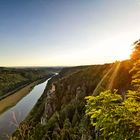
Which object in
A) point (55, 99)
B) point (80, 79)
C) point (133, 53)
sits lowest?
point (55, 99)

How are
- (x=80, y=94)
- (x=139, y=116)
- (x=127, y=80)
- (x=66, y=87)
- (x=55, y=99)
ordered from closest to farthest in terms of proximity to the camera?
(x=139, y=116) < (x=127, y=80) < (x=80, y=94) < (x=55, y=99) < (x=66, y=87)

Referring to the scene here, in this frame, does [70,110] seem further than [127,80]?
Yes

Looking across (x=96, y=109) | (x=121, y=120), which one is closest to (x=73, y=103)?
(x=96, y=109)

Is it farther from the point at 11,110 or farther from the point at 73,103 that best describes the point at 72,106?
the point at 11,110

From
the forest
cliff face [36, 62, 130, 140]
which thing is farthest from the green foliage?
cliff face [36, 62, 130, 140]

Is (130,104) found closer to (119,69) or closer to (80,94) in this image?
(119,69)

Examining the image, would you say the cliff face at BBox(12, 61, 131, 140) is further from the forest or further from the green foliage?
the green foliage

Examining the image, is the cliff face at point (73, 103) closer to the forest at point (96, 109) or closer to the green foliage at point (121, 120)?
the forest at point (96, 109)

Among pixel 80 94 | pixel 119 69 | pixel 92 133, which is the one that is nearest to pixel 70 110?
pixel 80 94
